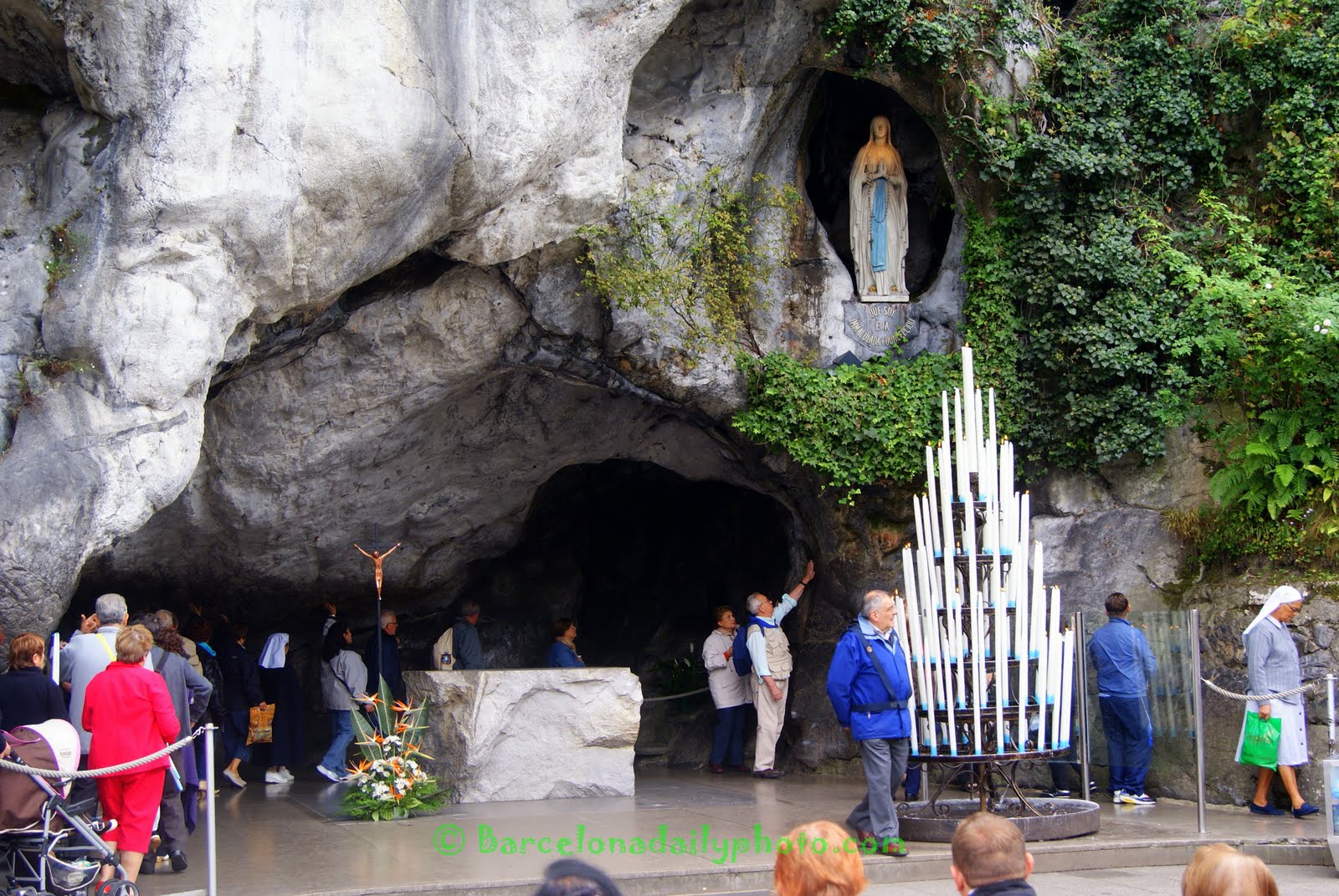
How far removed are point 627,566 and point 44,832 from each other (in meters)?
10.8

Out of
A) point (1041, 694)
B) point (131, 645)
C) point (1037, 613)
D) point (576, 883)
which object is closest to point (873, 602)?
point (1037, 613)

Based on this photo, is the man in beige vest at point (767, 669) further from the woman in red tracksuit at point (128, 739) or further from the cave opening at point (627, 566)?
the woman in red tracksuit at point (128, 739)

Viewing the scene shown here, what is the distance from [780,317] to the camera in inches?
472

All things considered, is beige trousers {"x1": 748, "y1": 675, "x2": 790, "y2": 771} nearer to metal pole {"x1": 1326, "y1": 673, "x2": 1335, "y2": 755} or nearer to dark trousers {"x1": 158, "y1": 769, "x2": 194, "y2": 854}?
metal pole {"x1": 1326, "y1": 673, "x2": 1335, "y2": 755}

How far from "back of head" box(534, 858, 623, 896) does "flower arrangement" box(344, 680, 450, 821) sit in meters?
6.62

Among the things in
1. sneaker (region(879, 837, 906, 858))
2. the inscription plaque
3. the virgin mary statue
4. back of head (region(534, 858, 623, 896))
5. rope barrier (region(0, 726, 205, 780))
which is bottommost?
sneaker (region(879, 837, 906, 858))

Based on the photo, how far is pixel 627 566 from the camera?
54.1ft

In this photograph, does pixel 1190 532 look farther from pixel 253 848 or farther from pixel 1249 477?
pixel 253 848

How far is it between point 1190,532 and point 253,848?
25.6ft

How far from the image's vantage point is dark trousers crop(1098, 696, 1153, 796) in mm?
9562

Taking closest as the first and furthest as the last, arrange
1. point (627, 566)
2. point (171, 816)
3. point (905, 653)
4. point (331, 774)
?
point (171, 816) < point (905, 653) < point (331, 774) < point (627, 566)

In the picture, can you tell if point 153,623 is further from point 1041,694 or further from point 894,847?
point 1041,694

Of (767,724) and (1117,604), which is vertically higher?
(1117,604)

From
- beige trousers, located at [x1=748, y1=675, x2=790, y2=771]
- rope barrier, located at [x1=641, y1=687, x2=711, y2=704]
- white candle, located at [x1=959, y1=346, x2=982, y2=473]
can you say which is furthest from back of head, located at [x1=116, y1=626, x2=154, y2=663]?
rope barrier, located at [x1=641, y1=687, x2=711, y2=704]
